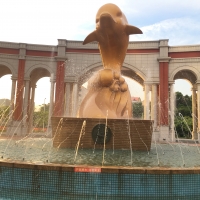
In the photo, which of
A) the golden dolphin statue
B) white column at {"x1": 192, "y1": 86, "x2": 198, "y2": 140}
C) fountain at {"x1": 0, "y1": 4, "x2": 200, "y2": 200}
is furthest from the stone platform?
white column at {"x1": 192, "y1": 86, "x2": 198, "y2": 140}

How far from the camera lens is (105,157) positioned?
6.75m

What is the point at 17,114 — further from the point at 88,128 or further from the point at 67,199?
the point at 67,199

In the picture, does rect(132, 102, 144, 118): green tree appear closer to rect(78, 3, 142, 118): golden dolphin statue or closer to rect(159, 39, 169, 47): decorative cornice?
rect(159, 39, 169, 47): decorative cornice

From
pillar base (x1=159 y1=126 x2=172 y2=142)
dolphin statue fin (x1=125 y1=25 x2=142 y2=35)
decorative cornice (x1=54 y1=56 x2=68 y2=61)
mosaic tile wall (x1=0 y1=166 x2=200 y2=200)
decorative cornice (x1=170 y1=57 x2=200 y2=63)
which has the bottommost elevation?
mosaic tile wall (x1=0 y1=166 x2=200 y2=200)

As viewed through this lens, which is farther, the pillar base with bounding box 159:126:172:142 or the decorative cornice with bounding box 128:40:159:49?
the decorative cornice with bounding box 128:40:159:49

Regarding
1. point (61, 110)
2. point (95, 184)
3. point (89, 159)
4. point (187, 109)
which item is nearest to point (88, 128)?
point (89, 159)

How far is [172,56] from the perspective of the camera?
22922 millimetres

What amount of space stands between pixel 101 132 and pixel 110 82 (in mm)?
2171

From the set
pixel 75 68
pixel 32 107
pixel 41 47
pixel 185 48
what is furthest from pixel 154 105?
pixel 32 107

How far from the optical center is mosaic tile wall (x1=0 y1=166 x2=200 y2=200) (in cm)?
418

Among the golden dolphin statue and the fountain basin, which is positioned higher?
the golden dolphin statue

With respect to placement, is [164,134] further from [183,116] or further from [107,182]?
Answer: [107,182]

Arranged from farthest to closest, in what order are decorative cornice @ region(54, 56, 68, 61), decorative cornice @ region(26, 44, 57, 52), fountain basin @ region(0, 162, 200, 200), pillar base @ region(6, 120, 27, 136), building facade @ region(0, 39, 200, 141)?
1. decorative cornice @ region(26, 44, 57, 52)
2. decorative cornice @ region(54, 56, 68, 61)
3. building facade @ region(0, 39, 200, 141)
4. pillar base @ region(6, 120, 27, 136)
5. fountain basin @ region(0, 162, 200, 200)

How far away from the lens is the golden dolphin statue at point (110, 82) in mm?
8930
